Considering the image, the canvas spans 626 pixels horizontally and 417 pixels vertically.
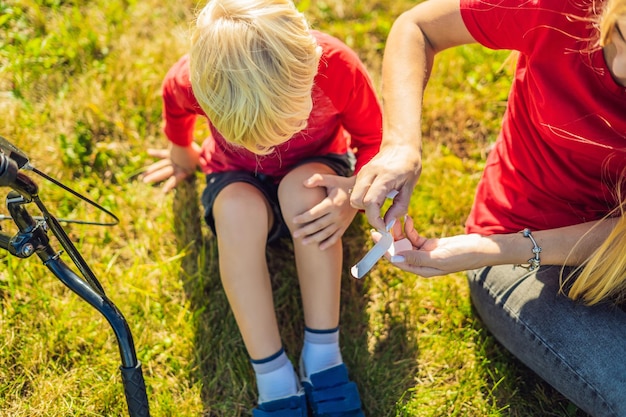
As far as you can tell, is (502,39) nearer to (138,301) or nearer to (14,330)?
(138,301)

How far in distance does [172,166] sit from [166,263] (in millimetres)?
364

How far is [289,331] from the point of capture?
6.32 ft

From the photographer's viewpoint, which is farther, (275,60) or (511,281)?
(511,281)

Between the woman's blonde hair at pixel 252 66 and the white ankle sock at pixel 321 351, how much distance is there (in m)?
0.61

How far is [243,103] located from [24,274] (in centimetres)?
103

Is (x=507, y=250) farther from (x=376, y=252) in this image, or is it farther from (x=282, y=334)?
(x=282, y=334)

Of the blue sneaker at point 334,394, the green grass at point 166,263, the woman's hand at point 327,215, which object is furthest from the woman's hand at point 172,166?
the blue sneaker at point 334,394

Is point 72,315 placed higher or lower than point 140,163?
lower

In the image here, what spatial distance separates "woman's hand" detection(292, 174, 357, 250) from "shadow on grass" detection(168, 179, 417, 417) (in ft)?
1.16

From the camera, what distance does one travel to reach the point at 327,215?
65.2 inches

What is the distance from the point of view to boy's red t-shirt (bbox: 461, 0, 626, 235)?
133cm

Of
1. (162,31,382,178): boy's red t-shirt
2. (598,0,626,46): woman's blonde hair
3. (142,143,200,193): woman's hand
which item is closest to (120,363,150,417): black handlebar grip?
(162,31,382,178): boy's red t-shirt

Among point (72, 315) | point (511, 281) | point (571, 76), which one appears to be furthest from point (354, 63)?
point (72, 315)

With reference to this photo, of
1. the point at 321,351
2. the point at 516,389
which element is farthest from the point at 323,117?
the point at 516,389
